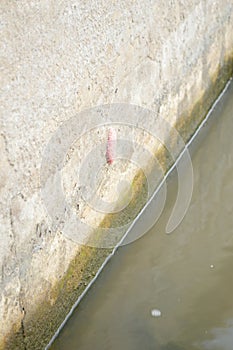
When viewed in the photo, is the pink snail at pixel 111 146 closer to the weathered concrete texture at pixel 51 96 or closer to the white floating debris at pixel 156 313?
the weathered concrete texture at pixel 51 96

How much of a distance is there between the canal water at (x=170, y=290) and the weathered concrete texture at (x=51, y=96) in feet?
0.36

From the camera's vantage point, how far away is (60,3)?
2453mm

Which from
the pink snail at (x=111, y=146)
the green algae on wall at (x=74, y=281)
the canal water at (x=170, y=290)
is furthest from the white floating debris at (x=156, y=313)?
the pink snail at (x=111, y=146)

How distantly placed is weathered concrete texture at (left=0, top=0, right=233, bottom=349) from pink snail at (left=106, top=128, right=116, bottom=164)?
53 millimetres

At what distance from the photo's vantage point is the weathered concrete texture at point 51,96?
2270mm

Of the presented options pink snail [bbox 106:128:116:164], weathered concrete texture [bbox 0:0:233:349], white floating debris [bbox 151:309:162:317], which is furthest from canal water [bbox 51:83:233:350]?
pink snail [bbox 106:128:116:164]

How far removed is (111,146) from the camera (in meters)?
3.05

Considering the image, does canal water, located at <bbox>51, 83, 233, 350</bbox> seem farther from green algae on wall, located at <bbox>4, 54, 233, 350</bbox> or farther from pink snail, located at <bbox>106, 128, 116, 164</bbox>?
pink snail, located at <bbox>106, 128, 116, 164</bbox>

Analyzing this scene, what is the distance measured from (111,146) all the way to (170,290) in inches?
25.3

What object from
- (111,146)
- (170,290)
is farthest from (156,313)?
→ (111,146)

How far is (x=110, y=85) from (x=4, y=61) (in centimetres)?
87

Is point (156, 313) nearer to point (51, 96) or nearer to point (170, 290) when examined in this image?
point (170, 290)

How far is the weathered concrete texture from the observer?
227cm

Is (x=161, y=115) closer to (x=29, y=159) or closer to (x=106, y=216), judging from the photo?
(x=106, y=216)
